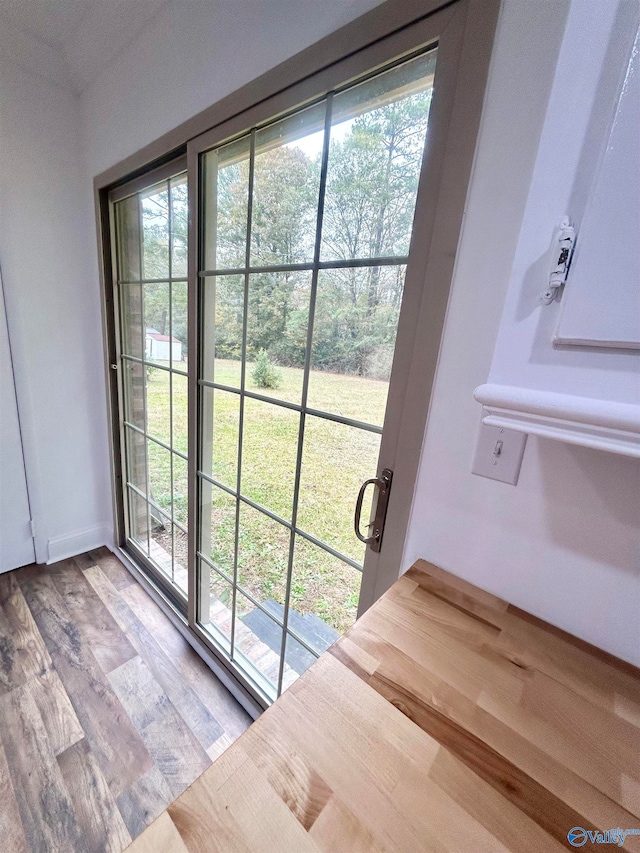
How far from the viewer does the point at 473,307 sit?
1.99 ft

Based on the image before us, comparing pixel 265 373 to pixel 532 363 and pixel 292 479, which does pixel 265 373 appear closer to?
pixel 292 479

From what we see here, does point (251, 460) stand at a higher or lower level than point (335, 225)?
lower

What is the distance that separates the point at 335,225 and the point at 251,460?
2.57ft

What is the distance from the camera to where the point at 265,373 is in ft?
3.50

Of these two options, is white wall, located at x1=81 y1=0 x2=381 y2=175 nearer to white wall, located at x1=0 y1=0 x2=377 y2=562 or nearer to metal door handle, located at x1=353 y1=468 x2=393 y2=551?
white wall, located at x1=0 y1=0 x2=377 y2=562

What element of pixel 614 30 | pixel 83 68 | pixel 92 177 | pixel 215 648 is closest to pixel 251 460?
pixel 215 648

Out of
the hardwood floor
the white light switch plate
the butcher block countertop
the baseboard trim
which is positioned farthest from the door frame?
the baseboard trim

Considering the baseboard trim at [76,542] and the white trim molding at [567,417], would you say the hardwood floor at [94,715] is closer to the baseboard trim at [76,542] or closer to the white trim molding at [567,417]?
the baseboard trim at [76,542]

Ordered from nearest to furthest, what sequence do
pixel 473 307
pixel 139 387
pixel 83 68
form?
pixel 473 307, pixel 83 68, pixel 139 387

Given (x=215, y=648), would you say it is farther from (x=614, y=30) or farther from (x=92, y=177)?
(x=92, y=177)

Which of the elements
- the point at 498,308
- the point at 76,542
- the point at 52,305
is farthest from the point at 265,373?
the point at 76,542

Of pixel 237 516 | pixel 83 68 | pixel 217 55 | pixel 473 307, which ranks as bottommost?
pixel 237 516
